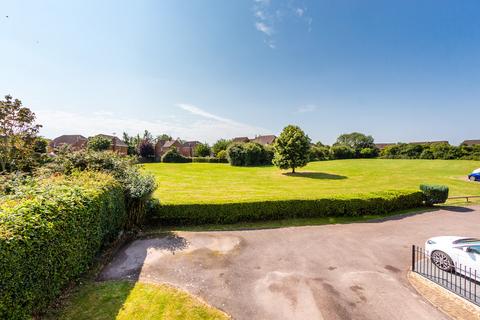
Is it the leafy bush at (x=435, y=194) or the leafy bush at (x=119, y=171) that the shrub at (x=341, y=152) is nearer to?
the leafy bush at (x=435, y=194)

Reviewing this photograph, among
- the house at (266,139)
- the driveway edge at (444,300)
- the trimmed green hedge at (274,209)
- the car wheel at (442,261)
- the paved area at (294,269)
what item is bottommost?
the driveway edge at (444,300)

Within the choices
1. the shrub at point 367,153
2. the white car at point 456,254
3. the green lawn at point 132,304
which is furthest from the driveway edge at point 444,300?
the shrub at point 367,153

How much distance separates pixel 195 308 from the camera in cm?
607

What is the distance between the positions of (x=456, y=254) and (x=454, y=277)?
80 centimetres

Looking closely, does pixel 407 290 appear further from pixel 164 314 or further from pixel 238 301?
pixel 164 314

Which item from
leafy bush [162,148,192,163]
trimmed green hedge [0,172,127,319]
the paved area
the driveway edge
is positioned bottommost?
the driveway edge

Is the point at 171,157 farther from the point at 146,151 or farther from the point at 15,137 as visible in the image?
the point at 15,137

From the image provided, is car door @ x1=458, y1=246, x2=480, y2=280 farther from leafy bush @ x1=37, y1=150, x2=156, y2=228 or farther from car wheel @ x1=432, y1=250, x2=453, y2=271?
leafy bush @ x1=37, y1=150, x2=156, y2=228

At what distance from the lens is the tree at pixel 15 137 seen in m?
23.9

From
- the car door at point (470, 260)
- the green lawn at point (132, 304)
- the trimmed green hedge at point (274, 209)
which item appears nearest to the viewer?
the green lawn at point (132, 304)

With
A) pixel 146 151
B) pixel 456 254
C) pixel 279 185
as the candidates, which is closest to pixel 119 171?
pixel 456 254

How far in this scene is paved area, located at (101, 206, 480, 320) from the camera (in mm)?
6347

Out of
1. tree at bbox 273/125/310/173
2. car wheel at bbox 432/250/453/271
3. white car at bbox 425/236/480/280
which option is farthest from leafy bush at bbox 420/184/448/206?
tree at bbox 273/125/310/173

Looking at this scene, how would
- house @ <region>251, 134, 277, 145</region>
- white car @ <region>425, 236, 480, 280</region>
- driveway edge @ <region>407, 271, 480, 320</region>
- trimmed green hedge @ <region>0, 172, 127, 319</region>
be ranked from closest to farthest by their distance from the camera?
1. trimmed green hedge @ <region>0, 172, 127, 319</region>
2. driveway edge @ <region>407, 271, 480, 320</region>
3. white car @ <region>425, 236, 480, 280</region>
4. house @ <region>251, 134, 277, 145</region>
